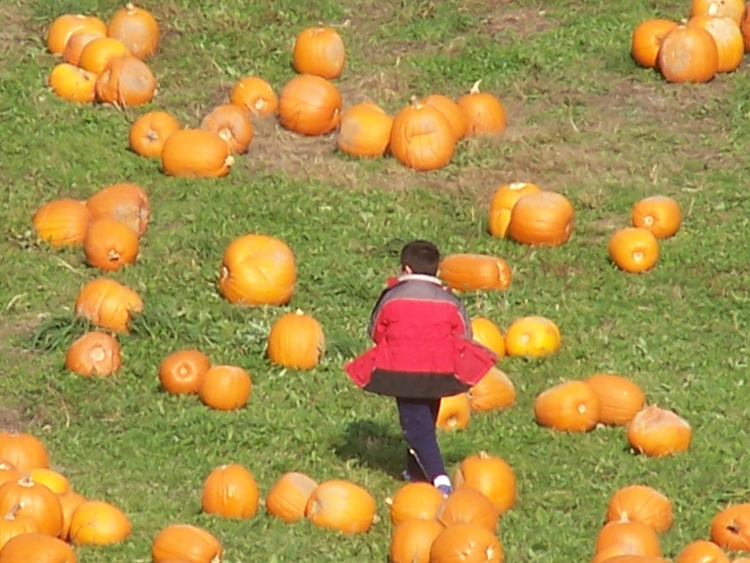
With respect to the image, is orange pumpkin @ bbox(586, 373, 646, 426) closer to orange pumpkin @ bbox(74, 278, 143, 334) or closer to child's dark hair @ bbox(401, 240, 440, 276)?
child's dark hair @ bbox(401, 240, 440, 276)

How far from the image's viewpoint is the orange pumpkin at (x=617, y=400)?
9.48 meters

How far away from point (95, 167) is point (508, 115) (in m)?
3.62

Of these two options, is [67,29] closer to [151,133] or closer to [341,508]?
[151,133]

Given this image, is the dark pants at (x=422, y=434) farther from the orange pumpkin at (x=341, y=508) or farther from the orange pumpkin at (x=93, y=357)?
the orange pumpkin at (x=93, y=357)

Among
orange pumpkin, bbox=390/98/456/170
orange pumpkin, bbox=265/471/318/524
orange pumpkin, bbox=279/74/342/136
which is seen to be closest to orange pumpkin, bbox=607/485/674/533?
orange pumpkin, bbox=265/471/318/524

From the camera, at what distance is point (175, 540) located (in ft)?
23.8

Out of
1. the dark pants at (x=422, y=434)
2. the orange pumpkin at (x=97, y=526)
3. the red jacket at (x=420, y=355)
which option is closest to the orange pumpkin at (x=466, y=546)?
the dark pants at (x=422, y=434)

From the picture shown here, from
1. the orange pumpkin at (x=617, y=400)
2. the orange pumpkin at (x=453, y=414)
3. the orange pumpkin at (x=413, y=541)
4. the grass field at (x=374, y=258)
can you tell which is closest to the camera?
the orange pumpkin at (x=413, y=541)

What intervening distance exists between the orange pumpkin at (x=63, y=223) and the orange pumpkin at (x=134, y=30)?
3296 mm

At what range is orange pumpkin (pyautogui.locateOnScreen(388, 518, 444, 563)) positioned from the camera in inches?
290

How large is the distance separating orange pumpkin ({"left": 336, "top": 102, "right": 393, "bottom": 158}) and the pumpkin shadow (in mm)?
4479

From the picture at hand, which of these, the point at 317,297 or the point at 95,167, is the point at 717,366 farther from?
the point at 95,167

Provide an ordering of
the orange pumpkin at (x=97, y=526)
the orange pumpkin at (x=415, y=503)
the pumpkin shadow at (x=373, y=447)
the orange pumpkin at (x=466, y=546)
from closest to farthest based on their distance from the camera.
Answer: the orange pumpkin at (x=466, y=546)
the orange pumpkin at (x=97, y=526)
the orange pumpkin at (x=415, y=503)
the pumpkin shadow at (x=373, y=447)

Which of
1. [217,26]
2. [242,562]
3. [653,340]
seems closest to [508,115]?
[217,26]
